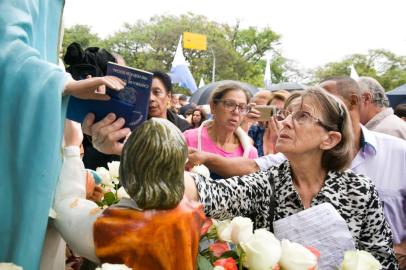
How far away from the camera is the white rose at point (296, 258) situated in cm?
144

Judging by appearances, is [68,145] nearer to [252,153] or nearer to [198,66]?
[252,153]

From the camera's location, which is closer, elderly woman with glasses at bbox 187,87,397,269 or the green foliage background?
elderly woman with glasses at bbox 187,87,397,269

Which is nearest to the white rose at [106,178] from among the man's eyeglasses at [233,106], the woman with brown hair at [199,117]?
the man's eyeglasses at [233,106]

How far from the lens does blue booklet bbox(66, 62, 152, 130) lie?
138cm

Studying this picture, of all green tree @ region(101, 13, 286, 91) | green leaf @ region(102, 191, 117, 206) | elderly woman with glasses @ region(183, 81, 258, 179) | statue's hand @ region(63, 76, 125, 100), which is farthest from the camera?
green tree @ region(101, 13, 286, 91)

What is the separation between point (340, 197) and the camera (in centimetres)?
214

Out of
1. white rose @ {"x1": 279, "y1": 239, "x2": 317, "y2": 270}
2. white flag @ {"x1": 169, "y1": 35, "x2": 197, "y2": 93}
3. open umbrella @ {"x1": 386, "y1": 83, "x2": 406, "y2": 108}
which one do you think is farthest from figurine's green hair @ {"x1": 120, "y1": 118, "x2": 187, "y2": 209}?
white flag @ {"x1": 169, "y1": 35, "x2": 197, "y2": 93}

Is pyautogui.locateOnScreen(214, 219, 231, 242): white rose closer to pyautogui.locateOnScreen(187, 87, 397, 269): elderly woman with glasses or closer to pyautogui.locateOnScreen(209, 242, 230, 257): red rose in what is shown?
pyautogui.locateOnScreen(209, 242, 230, 257): red rose

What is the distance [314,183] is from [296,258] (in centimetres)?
86

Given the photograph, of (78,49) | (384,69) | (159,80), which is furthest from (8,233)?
(384,69)

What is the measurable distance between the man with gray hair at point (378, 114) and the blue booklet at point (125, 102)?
9.57 ft

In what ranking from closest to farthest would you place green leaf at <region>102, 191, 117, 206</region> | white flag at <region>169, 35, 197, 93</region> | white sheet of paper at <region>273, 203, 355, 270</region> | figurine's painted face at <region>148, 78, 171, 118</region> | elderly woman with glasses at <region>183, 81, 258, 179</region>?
green leaf at <region>102, 191, 117, 206</region>, white sheet of paper at <region>273, 203, 355, 270</region>, elderly woman with glasses at <region>183, 81, 258, 179</region>, figurine's painted face at <region>148, 78, 171, 118</region>, white flag at <region>169, 35, 197, 93</region>

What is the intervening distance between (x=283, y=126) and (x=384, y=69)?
1947 inches

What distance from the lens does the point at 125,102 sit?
1411 mm
